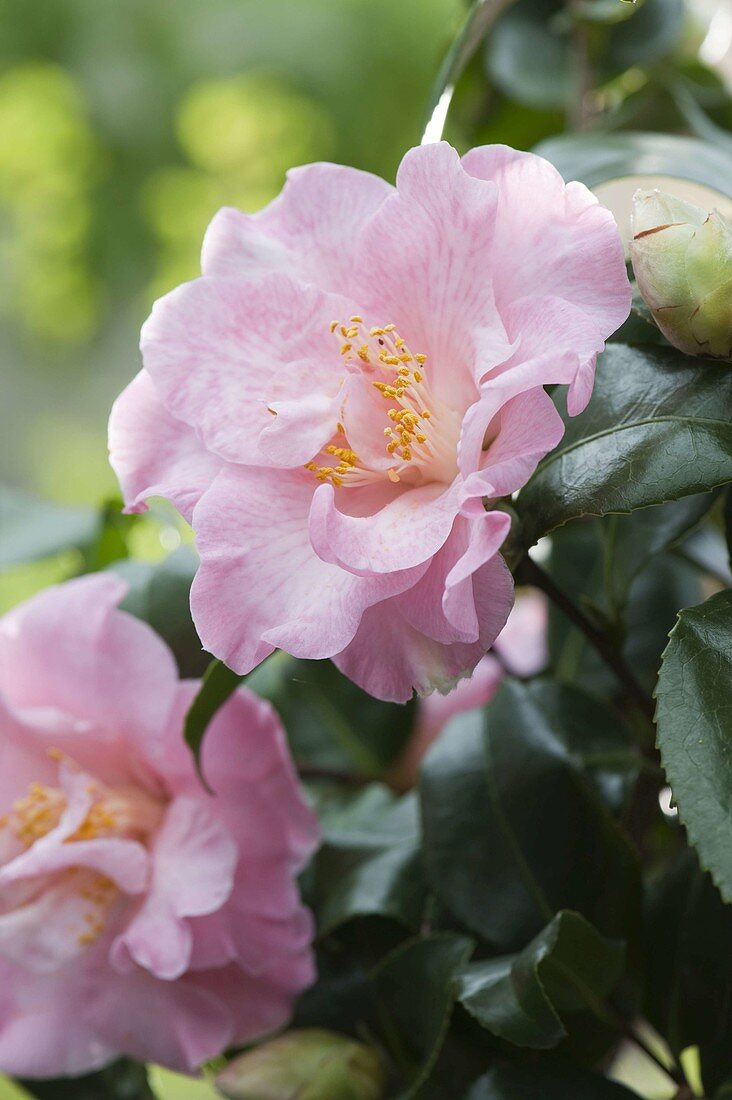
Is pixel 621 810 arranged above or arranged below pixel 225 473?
below

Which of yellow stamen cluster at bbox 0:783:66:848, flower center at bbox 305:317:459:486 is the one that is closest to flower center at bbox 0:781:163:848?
yellow stamen cluster at bbox 0:783:66:848

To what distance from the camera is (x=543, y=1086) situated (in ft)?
1.43

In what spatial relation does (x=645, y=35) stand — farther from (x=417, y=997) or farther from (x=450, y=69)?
(x=417, y=997)

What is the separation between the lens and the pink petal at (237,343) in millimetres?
367

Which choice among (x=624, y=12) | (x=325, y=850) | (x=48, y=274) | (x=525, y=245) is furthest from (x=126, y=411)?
(x=48, y=274)

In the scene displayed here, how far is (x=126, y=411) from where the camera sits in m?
0.39

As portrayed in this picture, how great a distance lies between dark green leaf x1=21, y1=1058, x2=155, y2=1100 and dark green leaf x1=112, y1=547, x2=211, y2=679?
0.71ft

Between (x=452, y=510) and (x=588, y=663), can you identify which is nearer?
(x=452, y=510)

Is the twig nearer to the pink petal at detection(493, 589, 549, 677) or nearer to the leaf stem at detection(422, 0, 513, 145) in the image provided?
the pink petal at detection(493, 589, 549, 677)

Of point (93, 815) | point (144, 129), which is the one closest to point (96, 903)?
point (93, 815)

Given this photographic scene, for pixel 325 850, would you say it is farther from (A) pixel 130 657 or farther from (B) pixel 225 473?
(B) pixel 225 473

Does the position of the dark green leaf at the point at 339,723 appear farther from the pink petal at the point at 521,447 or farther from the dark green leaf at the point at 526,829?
the pink petal at the point at 521,447

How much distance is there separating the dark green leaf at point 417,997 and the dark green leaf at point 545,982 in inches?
0.5

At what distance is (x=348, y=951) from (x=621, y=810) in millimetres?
148
